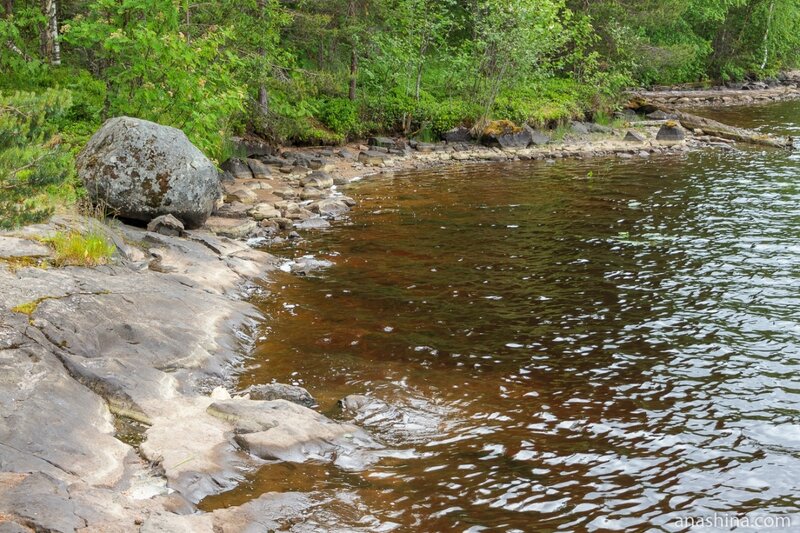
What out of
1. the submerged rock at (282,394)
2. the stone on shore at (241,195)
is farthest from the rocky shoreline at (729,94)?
the submerged rock at (282,394)

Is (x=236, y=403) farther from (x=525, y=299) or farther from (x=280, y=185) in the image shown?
(x=280, y=185)

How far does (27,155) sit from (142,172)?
7.96 m

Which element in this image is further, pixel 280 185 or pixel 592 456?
pixel 280 185

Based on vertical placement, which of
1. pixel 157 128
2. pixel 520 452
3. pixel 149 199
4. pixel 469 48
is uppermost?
pixel 469 48

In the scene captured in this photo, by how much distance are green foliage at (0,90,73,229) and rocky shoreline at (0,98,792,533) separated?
1.22 meters

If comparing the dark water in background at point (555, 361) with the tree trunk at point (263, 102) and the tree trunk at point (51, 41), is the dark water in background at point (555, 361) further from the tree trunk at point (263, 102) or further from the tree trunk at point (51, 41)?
the tree trunk at point (51, 41)

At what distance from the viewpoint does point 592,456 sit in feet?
22.4

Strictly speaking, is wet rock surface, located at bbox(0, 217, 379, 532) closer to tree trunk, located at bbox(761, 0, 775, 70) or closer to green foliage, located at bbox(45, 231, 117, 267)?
green foliage, located at bbox(45, 231, 117, 267)

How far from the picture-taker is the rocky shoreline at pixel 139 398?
5.34m

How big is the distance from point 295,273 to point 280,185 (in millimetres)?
8327

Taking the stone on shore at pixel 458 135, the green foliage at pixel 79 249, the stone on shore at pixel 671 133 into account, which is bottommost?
the green foliage at pixel 79 249

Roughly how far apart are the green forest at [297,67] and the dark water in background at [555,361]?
409cm

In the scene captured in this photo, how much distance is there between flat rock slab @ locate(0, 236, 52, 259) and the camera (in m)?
8.86

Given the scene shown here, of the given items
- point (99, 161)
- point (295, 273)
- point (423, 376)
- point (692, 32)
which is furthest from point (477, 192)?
point (692, 32)
